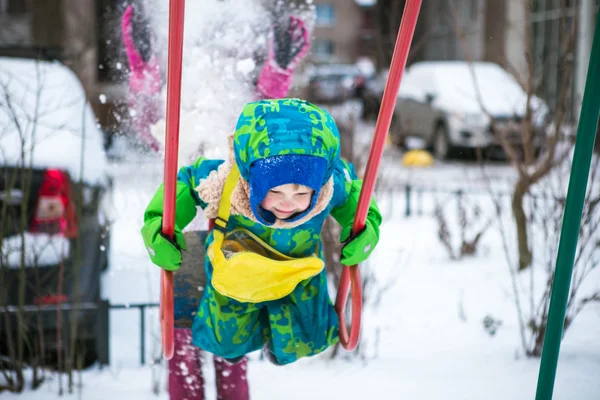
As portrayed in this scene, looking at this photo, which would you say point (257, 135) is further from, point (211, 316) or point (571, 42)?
point (571, 42)

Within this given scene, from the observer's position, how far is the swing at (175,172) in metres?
1.81

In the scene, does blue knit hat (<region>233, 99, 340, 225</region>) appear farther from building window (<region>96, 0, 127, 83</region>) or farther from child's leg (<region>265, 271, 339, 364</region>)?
building window (<region>96, 0, 127, 83</region>)

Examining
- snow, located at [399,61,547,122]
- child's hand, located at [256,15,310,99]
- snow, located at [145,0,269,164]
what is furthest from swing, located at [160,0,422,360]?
snow, located at [399,61,547,122]

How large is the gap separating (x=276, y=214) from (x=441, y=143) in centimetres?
985

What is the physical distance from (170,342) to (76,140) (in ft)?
5.99

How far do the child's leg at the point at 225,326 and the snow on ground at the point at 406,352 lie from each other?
847mm

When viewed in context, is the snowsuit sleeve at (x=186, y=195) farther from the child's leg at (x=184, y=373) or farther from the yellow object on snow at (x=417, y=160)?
the yellow object on snow at (x=417, y=160)

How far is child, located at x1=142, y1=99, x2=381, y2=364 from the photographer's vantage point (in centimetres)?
186

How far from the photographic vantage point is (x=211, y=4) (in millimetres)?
2795

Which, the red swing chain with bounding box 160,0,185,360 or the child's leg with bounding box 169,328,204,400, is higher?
the red swing chain with bounding box 160,0,185,360

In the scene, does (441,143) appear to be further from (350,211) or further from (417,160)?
(350,211)

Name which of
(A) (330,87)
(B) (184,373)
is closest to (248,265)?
(B) (184,373)

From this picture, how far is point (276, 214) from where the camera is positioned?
76.8 inches

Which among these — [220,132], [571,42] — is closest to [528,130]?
[571,42]
